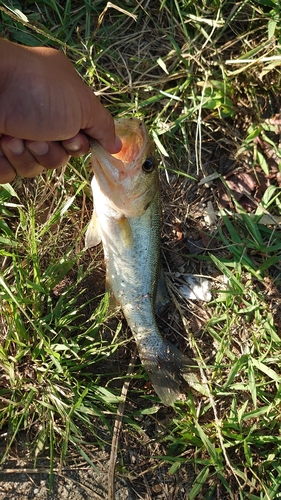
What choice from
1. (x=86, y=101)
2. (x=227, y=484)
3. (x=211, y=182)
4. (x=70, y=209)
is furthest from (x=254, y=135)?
(x=227, y=484)

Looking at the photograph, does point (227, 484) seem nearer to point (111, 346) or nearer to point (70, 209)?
point (111, 346)

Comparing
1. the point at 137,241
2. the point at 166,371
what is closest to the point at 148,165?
the point at 137,241

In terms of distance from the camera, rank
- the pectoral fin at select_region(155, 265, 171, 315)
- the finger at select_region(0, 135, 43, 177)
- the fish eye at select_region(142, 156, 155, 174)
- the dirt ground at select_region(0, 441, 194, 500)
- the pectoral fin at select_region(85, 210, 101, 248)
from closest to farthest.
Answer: the finger at select_region(0, 135, 43, 177) → the fish eye at select_region(142, 156, 155, 174) → the dirt ground at select_region(0, 441, 194, 500) → the pectoral fin at select_region(85, 210, 101, 248) → the pectoral fin at select_region(155, 265, 171, 315)

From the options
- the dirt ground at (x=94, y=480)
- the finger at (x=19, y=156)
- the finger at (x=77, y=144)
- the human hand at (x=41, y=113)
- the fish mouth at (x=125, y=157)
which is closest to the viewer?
the human hand at (x=41, y=113)

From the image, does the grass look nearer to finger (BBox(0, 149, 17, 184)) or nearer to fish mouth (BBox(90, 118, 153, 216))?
fish mouth (BBox(90, 118, 153, 216))

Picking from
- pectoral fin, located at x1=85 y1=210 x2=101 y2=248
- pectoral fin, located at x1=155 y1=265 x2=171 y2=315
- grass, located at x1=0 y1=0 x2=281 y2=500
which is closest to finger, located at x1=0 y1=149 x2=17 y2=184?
grass, located at x1=0 y1=0 x2=281 y2=500

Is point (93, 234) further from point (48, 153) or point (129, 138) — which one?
point (48, 153)

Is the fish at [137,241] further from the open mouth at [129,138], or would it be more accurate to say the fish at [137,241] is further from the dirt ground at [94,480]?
the dirt ground at [94,480]

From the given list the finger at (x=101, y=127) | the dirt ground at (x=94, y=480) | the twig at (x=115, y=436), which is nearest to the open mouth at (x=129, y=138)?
the finger at (x=101, y=127)
